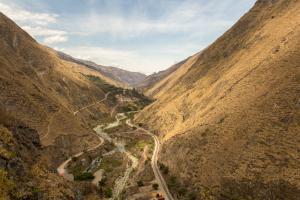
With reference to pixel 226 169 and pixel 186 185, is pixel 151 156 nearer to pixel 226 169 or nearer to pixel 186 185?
pixel 186 185

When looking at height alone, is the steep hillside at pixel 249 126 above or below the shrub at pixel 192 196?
above

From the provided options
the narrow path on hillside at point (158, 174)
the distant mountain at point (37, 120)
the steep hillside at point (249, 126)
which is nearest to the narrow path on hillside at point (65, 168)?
the distant mountain at point (37, 120)

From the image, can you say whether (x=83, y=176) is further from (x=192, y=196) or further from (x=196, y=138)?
(x=192, y=196)

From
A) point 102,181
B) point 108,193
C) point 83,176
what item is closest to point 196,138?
point 102,181

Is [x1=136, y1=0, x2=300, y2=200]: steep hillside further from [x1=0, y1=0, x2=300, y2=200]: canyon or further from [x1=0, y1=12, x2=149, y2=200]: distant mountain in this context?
[x1=0, y1=12, x2=149, y2=200]: distant mountain

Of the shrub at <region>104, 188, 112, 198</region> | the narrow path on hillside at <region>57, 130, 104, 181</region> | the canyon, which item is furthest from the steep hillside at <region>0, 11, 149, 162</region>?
the shrub at <region>104, 188, 112, 198</region>

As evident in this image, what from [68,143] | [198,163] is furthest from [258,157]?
[68,143]

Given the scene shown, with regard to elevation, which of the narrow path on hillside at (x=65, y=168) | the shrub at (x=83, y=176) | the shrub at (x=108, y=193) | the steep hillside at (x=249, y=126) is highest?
the steep hillside at (x=249, y=126)

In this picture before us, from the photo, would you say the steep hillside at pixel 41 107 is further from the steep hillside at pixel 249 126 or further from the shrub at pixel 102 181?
the steep hillside at pixel 249 126
